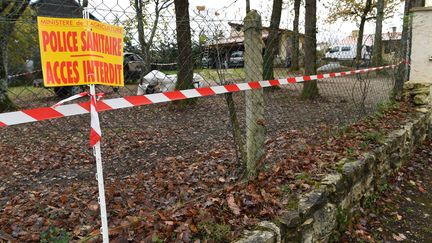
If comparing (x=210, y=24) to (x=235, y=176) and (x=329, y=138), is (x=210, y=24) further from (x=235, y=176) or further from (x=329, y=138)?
(x=329, y=138)

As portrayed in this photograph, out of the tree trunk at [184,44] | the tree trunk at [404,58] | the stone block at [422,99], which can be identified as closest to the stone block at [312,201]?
the tree trunk at [184,44]

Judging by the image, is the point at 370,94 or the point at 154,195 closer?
the point at 154,195

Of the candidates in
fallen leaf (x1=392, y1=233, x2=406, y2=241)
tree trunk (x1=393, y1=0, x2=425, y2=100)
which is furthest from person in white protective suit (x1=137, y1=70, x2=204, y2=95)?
tree trunk (x1=393, y1=0, x2=425, y2=100)

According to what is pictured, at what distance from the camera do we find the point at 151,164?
469 cm

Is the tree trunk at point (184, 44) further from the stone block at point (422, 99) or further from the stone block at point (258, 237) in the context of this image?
the stone block at point (422, 99)

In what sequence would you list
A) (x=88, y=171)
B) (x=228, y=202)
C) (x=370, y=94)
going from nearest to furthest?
(x=228, y=202) → (x=88, y=171) → (x=370, y=94)

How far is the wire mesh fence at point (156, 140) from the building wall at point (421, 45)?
79cm

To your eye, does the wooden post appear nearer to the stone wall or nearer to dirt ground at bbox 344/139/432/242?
the stone wall

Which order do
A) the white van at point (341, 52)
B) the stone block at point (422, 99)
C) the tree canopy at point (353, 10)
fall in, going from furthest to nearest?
the tree canopy at point (353, 10) < the stone block at point (422, 99) < the white van at point (341, 52)

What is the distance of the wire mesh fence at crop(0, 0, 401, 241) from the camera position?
2.37 meters

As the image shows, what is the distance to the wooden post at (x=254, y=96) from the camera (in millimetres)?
2906

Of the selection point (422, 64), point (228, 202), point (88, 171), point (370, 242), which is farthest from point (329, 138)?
point (422, 64)

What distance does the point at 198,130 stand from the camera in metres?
6.63

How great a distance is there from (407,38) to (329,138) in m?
4.42
